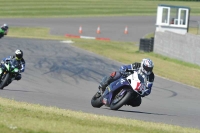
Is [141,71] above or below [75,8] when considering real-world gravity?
above

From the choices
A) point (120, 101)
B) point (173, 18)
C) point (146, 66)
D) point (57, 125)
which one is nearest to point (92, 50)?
point (173, 18)

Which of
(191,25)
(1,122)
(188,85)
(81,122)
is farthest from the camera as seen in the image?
(191,25)

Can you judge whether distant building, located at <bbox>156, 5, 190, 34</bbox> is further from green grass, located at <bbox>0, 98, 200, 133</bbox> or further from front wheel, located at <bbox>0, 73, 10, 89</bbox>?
green grass, located at <bbox>0, 98, 200, 133</bbox>

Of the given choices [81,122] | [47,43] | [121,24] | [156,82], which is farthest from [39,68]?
[121,24]

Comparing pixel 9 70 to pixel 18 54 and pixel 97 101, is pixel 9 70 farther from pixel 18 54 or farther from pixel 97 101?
pixel 97 101

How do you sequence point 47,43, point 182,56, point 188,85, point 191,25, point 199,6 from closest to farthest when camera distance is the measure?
point 188,85 < point 182,56 < point 47,43 < point 191,25 < point 199,6

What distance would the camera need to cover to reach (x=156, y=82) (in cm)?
2225

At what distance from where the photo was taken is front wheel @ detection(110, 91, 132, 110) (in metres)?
13.0

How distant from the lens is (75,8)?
5650cm

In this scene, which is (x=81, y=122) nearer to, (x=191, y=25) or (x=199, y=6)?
(x=191, y=25)

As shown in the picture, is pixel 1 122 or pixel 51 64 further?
pixel 51 64

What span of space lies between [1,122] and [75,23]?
40.1 metres

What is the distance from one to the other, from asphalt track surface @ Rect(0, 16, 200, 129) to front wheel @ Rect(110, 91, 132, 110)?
14cm

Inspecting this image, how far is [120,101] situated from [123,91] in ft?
0.74
